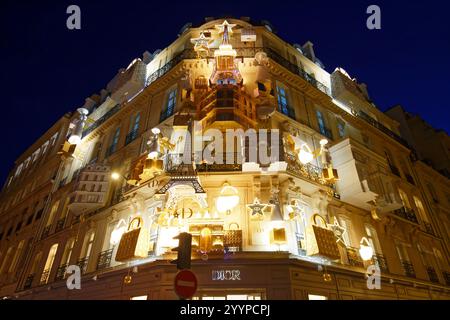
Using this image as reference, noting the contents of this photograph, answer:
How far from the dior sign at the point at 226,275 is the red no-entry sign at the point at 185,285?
4.45 m

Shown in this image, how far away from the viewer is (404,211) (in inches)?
620

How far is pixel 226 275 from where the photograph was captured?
9438 mm

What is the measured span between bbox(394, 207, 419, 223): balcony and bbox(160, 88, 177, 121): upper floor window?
12385mm

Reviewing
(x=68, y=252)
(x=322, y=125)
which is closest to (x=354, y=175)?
(x=322, y=125)

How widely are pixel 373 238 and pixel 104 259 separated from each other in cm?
1182

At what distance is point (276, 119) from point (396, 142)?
11.1 metres

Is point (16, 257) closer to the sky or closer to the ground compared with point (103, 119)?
closer to the ground

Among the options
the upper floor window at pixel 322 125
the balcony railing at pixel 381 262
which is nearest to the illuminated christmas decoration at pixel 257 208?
the balcony railing at pixel 381 262

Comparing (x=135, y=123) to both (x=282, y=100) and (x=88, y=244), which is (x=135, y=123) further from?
(x=282, y=100)

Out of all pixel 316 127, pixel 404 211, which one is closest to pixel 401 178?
pixel 404 211

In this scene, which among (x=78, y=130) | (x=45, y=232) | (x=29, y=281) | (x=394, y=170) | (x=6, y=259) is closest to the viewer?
(x=29, y=281)

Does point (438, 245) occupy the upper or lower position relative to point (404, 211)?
lower

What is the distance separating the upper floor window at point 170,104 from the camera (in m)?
14.8

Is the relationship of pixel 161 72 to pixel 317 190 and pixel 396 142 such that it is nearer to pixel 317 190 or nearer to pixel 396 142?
pixel 317 190
